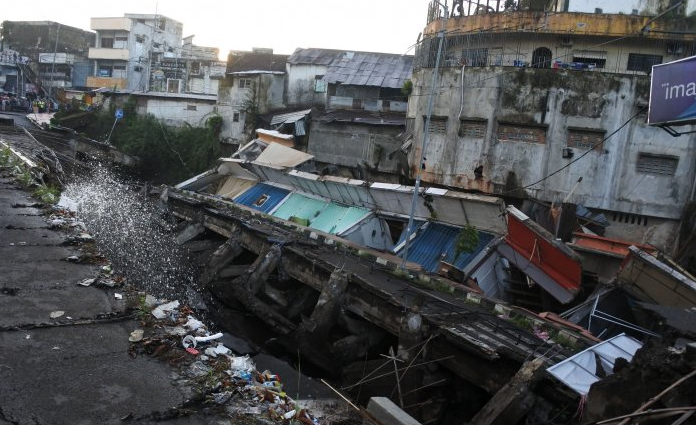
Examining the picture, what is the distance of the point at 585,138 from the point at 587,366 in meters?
12.4

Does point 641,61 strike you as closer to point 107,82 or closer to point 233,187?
point 233,187

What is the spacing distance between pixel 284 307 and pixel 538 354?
713 centimetres

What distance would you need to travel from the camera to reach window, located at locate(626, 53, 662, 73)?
19969 millimetres

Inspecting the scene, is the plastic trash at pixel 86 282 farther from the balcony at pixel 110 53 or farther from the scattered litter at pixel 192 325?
the balcony at pixel 110 53

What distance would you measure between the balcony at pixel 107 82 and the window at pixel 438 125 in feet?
112

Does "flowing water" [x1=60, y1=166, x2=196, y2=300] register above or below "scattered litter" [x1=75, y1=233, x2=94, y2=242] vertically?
below

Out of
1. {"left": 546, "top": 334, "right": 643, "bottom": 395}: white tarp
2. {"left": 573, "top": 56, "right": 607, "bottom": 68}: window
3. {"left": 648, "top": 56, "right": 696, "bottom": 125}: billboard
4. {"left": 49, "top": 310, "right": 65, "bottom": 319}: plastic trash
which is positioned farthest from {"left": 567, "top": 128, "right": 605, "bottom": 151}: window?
{"left": 49, "top": 310, "right": 65, "bottom": 319}: plastic trash

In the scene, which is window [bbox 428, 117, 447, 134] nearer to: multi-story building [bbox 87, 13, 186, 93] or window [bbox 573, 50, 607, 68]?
window [bbox 573, 50, 607, 68]

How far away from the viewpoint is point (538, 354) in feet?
27.2

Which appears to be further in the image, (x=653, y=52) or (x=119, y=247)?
(x=653, y=52)

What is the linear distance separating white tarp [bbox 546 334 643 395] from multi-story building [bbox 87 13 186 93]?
43.0m

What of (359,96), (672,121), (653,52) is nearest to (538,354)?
(672,121)

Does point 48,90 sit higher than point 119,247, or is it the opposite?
point 48,90

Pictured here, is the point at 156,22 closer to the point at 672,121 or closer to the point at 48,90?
the point at 48,90
